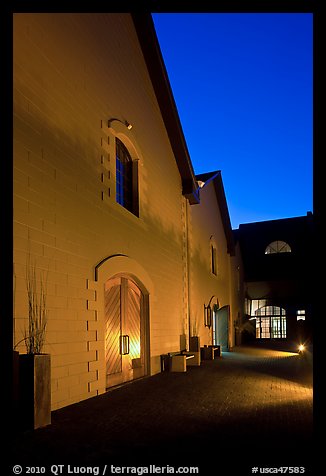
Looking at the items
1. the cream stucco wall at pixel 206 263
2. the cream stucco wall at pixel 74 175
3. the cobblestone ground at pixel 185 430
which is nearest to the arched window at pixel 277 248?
the cream stucco wall at pixel 206 263

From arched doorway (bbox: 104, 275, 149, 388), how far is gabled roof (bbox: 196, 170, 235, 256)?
8.45m

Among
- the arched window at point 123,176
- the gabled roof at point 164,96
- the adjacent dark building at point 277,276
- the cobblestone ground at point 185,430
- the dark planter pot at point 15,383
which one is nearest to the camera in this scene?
the cobblestone ground at point 185,430

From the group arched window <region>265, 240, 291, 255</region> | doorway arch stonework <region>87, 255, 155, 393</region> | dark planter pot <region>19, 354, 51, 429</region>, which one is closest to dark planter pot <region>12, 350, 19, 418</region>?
dark planter pot <region>19, 354, 51, 429</region>

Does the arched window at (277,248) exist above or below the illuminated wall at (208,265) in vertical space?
above

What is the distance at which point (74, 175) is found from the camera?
24.0ft

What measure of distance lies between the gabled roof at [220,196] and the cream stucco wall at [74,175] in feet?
27.4

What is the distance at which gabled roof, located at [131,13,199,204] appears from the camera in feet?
36.2

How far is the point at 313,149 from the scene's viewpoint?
7.04 ft

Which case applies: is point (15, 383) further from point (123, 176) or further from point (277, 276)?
point (277, 276)

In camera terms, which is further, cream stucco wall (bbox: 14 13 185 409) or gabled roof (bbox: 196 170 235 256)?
gabled roof (bbox: 196 170 235 256)

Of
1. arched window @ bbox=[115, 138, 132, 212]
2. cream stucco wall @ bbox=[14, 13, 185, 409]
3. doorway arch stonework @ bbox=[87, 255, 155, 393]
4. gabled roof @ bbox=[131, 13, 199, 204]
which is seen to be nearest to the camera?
cream stucco wall @ bbox=[14, 13, 185, 409]

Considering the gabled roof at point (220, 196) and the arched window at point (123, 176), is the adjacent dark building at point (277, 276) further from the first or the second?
the arched window at point (123, 176)

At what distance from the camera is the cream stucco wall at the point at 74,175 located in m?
6.09

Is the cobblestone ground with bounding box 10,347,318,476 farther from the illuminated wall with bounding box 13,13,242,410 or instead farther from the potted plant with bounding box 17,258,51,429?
the illuminated wall with bounding box 13,13,242,410
